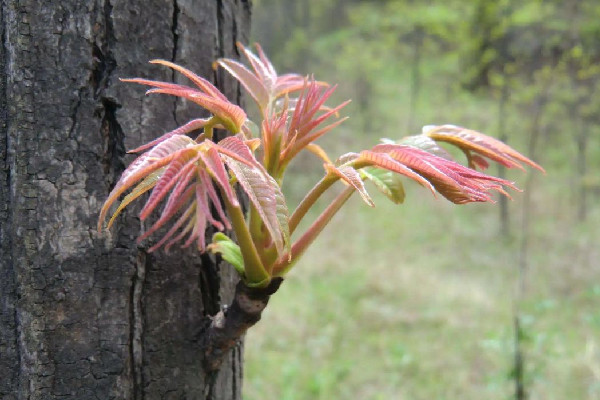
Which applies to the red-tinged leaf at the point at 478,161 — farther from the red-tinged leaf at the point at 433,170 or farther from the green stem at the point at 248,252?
the green stem at the point at 248,252

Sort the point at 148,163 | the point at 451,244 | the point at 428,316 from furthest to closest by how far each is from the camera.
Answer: the point at 451,244 < the point at 428,316 < the point at 148,163

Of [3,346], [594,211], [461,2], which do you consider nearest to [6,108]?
[3,346]

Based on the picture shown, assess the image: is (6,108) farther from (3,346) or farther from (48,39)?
(3,346)

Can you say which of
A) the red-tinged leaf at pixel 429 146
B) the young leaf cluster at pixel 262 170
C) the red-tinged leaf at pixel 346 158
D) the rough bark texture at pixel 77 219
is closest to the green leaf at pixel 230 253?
the young leaf cluster at pixel 262 170

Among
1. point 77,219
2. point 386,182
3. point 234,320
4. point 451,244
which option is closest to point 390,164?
point 386,182

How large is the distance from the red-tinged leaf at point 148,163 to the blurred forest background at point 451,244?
2220 millimetres

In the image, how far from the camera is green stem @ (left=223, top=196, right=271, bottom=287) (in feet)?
2.20

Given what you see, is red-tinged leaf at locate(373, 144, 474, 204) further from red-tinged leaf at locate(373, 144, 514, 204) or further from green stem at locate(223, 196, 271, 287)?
green stem at locate(223, 196, 271, 287)

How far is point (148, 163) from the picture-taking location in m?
0.53

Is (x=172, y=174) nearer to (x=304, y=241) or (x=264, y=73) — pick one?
(x=304, y=241)

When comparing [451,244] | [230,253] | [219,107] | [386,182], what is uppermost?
[219,107]

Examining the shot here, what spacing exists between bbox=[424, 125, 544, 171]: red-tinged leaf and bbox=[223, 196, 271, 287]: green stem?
1.14 feet

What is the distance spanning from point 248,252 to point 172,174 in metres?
0.23

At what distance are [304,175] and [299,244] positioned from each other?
295 inches
